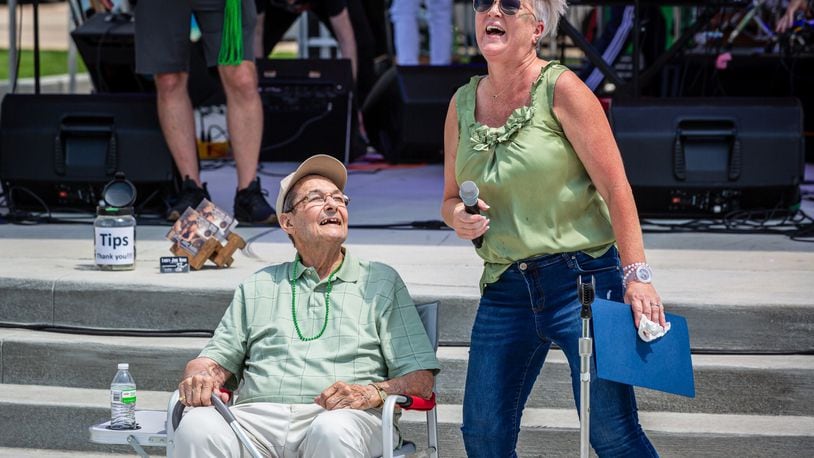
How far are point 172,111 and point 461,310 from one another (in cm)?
217

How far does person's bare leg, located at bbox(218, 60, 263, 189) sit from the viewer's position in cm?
608

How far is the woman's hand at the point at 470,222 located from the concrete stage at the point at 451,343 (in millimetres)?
1226

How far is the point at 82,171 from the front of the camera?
6551 mm

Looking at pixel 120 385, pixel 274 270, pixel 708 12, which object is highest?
pixel 708 12

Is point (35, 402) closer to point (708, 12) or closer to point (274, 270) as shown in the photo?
point (274, 270)

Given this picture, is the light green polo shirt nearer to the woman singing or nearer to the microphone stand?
the woman singing

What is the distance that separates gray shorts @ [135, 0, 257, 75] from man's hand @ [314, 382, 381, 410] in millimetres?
2879

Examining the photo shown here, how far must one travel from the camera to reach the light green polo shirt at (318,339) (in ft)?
11.8

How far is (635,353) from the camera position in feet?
10.1

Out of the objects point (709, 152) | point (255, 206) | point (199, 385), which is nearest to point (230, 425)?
point (199, 385)

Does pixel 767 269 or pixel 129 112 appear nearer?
pixel 767 269

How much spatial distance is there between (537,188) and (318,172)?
2.67 feet

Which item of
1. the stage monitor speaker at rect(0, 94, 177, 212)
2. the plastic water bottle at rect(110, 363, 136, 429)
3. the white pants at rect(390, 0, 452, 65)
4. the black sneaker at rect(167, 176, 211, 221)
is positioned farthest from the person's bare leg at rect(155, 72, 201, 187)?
the white pants at rect(390, 0, 452, 65)

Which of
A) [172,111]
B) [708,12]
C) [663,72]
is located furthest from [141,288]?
[663,72]
